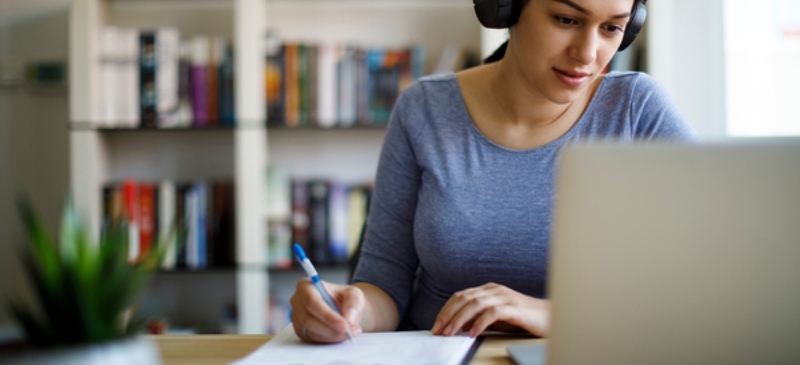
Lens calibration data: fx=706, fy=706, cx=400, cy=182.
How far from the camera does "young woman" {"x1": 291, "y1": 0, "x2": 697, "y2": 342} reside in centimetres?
110

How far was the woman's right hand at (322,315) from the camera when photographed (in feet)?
2.79

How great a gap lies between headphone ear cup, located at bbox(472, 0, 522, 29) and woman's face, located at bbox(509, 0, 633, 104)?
0.05 feet

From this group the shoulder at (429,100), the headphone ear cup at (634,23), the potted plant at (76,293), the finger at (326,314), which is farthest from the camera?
the shoulder at (429,100)

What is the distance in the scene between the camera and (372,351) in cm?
80

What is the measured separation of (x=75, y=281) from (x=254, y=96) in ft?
6.12

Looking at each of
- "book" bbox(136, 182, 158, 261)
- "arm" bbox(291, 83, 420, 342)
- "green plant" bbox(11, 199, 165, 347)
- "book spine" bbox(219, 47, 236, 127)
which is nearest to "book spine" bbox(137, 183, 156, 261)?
"book" bbox(136, 182, 158, 261)

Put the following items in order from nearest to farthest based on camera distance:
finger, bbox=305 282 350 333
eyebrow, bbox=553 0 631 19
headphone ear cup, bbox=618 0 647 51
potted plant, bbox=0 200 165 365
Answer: potted plant, bbox=0 200 165 365, finger, bbox=305 282 350 333, eyebrow, bbox=553 0 631 19, headphone ear cup, bbox=618 0 647 51

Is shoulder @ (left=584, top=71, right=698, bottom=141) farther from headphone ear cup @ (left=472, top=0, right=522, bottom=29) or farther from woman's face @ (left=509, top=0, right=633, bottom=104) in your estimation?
headphone ear cup @ (left=472, top=0, right=522, bottom=29)

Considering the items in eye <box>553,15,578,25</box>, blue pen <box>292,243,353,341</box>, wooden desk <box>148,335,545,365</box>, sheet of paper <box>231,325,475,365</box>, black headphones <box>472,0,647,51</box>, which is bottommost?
wooden desk <box>148,335,545,365</box>

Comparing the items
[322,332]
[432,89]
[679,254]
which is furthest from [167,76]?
[679,254]

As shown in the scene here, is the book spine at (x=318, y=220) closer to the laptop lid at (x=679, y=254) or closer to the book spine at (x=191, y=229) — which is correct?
the book spine at (x=191, y=229)

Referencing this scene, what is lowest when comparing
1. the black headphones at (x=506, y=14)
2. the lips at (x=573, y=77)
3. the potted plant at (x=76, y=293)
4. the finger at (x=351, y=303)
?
the finger at (x=351, y=303)

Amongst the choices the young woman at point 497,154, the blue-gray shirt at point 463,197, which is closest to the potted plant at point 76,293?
the young woman at point 497,154

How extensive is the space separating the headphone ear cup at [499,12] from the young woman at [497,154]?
16mm
